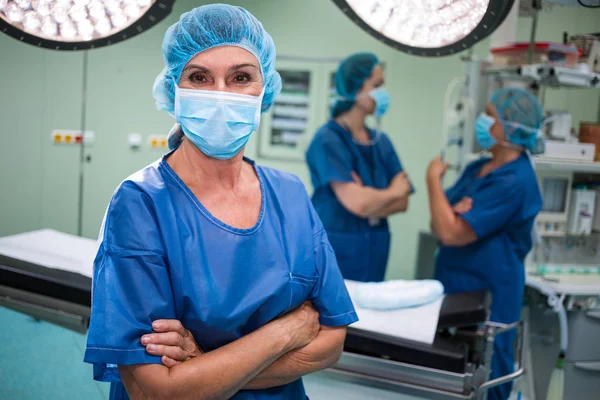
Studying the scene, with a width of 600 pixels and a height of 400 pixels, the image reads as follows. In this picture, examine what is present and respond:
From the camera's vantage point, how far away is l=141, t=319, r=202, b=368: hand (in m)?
0.91

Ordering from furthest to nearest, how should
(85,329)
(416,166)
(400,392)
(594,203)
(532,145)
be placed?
1. (416,166)
2. (594,203)
3. (532,145)
4. (400,392)
5. (85,329)

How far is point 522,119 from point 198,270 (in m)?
1.79

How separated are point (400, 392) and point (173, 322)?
0.83m

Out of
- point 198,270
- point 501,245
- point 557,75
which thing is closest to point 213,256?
point 198,270

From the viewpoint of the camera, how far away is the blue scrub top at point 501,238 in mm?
2236

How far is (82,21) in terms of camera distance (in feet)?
3.68

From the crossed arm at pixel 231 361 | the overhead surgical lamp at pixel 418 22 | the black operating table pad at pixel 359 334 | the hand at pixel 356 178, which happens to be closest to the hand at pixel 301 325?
the crossed arm at pixel 231 361

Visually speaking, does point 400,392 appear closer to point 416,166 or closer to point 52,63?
point 52,63

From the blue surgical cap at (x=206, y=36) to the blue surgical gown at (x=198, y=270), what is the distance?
0.59 ft

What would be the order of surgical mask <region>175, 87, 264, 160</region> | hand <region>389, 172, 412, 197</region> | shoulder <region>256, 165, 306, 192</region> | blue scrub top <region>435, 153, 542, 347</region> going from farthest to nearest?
hand <region>389, 172, 412, 197</region>, blue scrub top <region>435, 153, 542, 347</region>, shoulder <region>256, 165, 306, 192</region>, surgical mask <region>175, 87, 264, 160</region>

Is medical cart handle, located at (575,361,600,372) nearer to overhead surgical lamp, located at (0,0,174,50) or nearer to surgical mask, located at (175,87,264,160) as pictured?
surgical mask, located at (175,87,264,160)

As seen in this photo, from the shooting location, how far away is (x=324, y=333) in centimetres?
115

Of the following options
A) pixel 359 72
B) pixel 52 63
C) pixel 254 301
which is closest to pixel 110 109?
pixel 52 63

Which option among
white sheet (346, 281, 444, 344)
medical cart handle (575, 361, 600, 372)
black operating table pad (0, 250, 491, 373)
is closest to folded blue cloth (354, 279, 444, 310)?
white sheet (346, 281, 444, 344)
